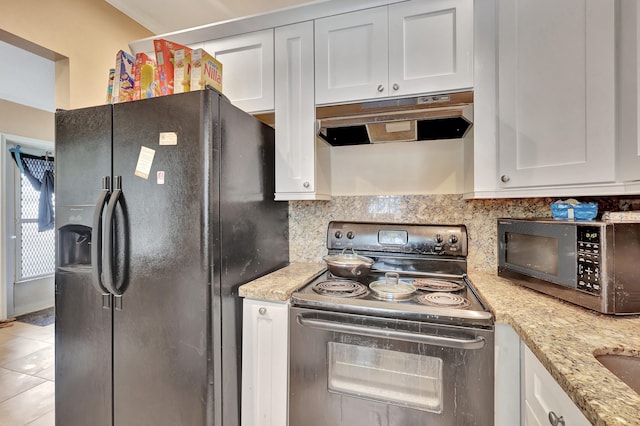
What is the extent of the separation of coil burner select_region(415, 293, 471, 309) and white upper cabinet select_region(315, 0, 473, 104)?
3.11 ft

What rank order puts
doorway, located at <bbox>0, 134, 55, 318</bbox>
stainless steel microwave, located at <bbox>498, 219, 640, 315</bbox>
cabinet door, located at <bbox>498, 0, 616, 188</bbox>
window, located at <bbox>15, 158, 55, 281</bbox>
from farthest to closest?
1. window, located at <bbox>15, 158, 55, 281</bbox>
2. doorway, located at <bbox>0, 134, 55, 318</bbox>
3. cabinet door, located at <bbox>498, 0, 616, 188</bbox>
4. stainless steel microwave, located at <bbox>498, 219, 640, 315</bbox>

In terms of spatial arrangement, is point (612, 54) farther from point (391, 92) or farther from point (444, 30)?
point (391, 92)

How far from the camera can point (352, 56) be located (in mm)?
1465

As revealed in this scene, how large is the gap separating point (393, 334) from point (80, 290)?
1458mm

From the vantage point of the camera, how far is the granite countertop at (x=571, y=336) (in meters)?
0.54

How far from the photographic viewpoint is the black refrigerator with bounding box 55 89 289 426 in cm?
117

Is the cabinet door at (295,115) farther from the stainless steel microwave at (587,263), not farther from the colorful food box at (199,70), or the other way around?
the stainless steel microwave at (587,263)

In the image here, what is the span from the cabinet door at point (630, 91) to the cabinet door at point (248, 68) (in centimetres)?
148

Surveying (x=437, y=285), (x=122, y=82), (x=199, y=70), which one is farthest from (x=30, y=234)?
(x=437, y=285)

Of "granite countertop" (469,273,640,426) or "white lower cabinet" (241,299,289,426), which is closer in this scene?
"granite countertop" (469,273,640,426)

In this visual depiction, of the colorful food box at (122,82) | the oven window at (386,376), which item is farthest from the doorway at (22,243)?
the oven window at (386,376)

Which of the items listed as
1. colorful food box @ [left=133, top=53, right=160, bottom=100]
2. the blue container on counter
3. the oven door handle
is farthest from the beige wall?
the blue container on counter

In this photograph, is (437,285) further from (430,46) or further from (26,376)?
(26,376)

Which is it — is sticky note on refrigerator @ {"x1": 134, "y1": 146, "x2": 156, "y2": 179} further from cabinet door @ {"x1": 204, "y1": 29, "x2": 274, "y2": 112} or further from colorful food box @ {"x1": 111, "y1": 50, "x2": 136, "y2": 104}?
cabinet door @ {"x1": 204, "y1": 29, "x2": 274, "y2": 112}
